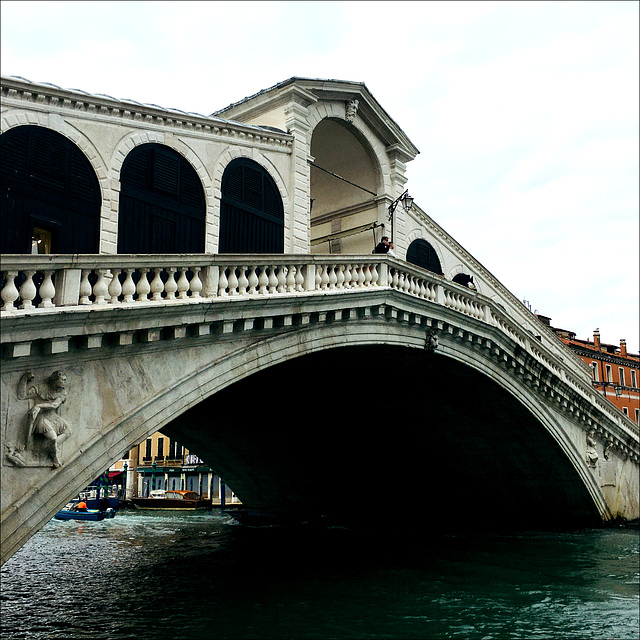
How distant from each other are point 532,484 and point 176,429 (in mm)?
12440

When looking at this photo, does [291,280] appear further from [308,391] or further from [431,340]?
[308,391]

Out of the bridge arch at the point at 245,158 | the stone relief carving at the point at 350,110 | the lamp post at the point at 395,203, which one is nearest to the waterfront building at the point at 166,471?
the lamp post at the point at 395,203

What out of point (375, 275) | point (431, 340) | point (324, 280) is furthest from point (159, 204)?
point (431, 340)

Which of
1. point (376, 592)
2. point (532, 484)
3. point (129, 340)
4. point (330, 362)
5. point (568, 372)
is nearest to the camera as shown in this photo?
point (129, 340)

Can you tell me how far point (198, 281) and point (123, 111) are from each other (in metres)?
3.70

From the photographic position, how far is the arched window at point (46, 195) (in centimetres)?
1102

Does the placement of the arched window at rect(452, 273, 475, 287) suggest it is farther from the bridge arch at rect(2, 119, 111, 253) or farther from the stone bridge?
the bridge arch at rect(2, 119, 111, 253)

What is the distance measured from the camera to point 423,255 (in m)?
21.3

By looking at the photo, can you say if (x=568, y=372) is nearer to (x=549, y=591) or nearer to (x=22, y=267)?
(x=549, y=591)

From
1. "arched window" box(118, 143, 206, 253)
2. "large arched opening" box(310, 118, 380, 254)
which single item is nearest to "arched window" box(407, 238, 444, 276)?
"large arched opening" box(310, 118, 380, 254)

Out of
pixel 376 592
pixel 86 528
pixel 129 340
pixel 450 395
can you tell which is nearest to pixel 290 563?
pixel 376 592

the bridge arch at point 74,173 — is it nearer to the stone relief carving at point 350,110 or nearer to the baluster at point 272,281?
the baluster at point 272,281

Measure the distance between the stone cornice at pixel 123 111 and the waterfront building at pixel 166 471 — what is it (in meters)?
36.1

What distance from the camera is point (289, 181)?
1644 cm
